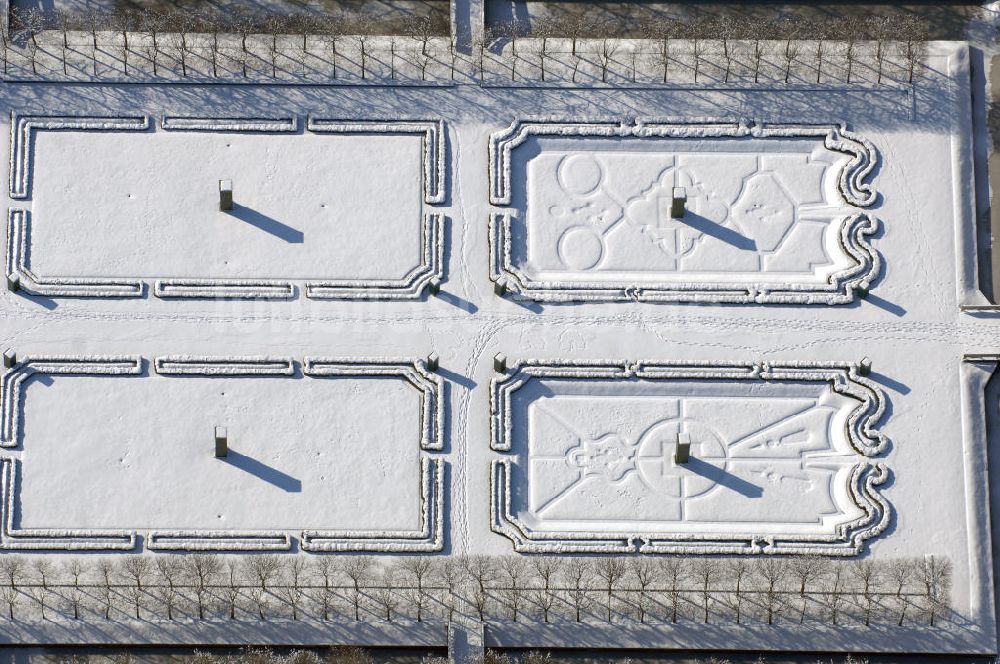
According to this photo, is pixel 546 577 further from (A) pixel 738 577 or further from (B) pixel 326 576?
(B) pixel 326 576

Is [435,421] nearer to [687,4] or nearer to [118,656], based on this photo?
[118,656]

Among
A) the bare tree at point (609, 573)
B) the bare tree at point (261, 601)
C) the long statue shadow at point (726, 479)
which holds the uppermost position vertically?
the long statue shadow at point (726, 479)

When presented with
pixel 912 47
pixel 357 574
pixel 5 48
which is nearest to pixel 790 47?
pixel 912 47

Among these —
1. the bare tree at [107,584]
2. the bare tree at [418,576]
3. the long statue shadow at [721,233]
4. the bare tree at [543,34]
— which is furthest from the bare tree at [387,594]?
the bare tree at [543,34]

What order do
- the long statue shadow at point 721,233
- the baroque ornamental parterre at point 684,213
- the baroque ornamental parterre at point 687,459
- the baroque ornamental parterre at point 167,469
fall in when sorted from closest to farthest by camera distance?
the baroque ornamental parterre at point 167,469, the baroque ornamental parterre at point 687,459, the baroque ornamental parterre at point 684,213, the long statue shadow at point 721,233

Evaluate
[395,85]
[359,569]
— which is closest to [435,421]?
[359,569]

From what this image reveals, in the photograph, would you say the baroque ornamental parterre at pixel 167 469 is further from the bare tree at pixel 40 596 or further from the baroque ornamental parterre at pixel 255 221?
the baroque ornamental parterre at pixel 255 221
